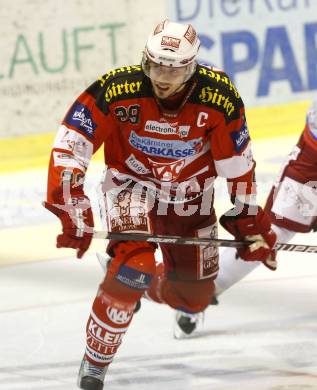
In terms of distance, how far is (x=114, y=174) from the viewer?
4.28m

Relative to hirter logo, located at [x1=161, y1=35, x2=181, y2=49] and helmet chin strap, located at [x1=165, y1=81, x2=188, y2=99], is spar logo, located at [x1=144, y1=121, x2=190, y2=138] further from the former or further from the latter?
hirter logo, located at [x1=161, y1=35, x2=181, y2=49]

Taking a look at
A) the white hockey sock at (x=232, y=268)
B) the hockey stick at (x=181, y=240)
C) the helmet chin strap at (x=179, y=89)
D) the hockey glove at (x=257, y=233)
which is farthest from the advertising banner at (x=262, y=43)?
the helmet chin strap at (x=179, y=89)

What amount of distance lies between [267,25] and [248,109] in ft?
2.22

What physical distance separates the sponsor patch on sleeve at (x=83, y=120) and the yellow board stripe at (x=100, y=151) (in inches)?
146

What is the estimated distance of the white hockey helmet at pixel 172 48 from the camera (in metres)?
3.86

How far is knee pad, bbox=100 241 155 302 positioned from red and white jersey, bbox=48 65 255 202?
35 cm

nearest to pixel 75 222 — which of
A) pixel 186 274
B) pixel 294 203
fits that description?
pixel 186 274

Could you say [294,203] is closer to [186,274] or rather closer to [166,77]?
[186,274]

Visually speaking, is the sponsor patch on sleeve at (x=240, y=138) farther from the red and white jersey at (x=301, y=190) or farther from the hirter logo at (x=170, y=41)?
the red and white jersey at (x=301, y=190)

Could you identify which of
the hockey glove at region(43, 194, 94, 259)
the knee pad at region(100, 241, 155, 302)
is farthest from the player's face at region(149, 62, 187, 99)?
the knee pad at region(100, 241, 155, 302)

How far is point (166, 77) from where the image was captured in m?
3.87

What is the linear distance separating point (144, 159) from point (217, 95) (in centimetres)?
40

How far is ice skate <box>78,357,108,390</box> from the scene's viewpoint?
4078 millimetres

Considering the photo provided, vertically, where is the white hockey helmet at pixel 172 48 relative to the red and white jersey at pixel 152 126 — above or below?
above
